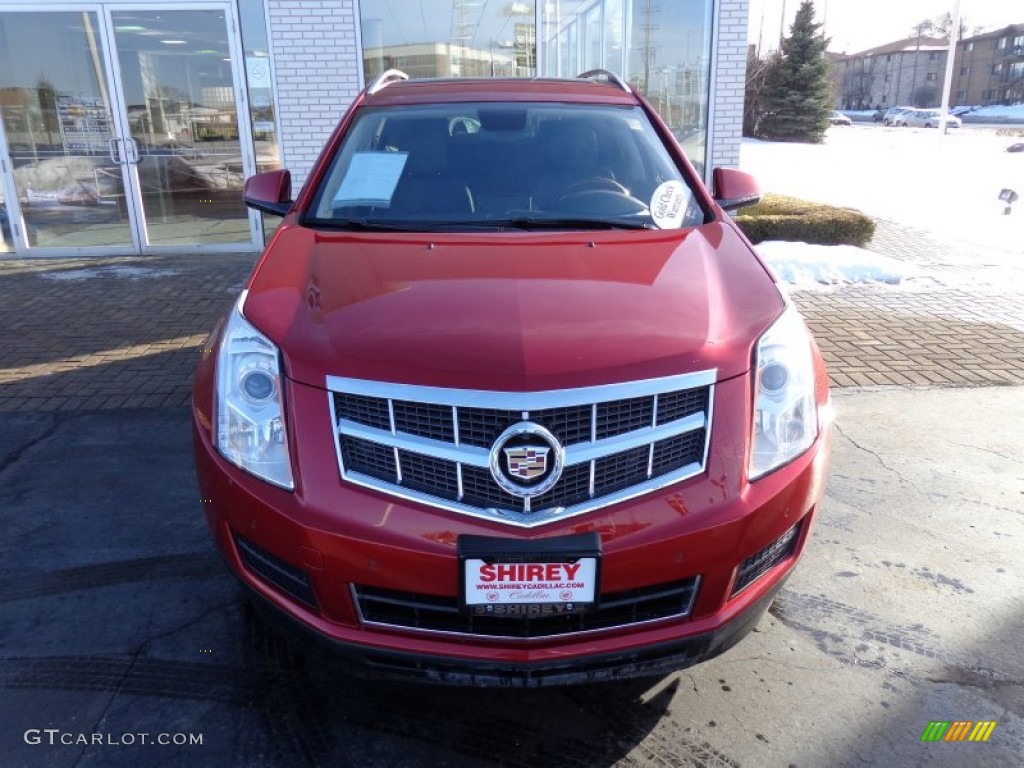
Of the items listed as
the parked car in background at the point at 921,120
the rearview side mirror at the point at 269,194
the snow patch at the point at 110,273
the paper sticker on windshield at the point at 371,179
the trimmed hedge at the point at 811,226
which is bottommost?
the parked car in background at the point at 921,120

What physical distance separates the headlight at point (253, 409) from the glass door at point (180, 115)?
7852 millimetres

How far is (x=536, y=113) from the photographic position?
12.0 feet

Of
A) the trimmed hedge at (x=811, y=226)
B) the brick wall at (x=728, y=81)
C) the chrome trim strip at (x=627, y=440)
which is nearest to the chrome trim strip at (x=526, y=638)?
the chrome trim strip at (x=627, y=440)

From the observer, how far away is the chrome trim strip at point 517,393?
6.59 ft

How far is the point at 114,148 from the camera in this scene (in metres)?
9.38

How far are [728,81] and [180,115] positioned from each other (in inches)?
244

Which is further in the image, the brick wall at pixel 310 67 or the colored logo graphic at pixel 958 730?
the brick wall at pixel 310 67

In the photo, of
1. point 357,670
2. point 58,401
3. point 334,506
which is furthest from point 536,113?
point 58,401

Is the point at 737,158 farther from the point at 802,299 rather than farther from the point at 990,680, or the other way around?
the point at 990,680

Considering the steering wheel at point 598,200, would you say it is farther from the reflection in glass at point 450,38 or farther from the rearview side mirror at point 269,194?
Answer: the reflection in glass at point 450,38

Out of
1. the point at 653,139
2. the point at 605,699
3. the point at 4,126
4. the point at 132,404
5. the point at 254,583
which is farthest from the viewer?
the point at 4,126

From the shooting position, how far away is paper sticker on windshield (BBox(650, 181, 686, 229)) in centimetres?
314

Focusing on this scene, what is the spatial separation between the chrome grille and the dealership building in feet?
25.2

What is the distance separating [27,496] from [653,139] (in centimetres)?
332
